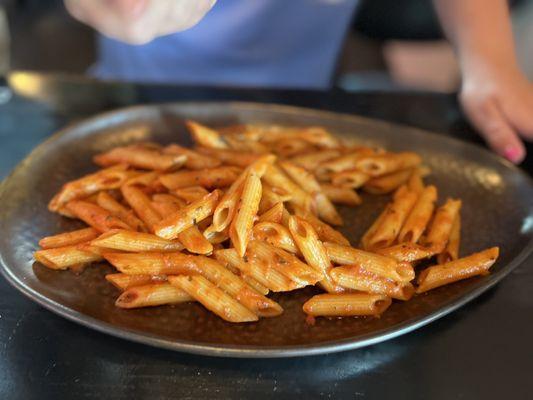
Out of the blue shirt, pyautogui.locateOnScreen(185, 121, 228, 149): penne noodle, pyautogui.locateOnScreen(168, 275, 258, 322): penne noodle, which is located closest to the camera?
pyautogui.locateOnScreen(168, 275, 258, 322): penne noodle

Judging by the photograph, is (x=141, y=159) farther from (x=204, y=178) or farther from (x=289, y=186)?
(x=289, y=186)

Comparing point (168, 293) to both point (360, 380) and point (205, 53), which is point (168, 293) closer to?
point (360, 380)

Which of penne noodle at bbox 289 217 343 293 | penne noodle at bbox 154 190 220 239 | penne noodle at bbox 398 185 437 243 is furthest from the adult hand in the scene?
penne noodle at bbox 398 185 437 243

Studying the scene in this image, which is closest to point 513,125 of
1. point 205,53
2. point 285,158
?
point 285,158

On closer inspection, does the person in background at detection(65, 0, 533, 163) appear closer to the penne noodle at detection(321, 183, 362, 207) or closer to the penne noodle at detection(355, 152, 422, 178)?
the penne noodle at detection(355, 152, 422, 178)

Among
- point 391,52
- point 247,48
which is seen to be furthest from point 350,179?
point 391,52

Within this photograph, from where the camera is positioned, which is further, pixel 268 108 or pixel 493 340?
pixel 268 108

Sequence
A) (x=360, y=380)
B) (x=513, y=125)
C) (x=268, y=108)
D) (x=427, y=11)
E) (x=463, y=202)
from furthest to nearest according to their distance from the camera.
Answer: (x=427, y=11) → (x=268, y=108) → (x=513, y=125) → (x=463, y=202) → (x=360, y=380)
